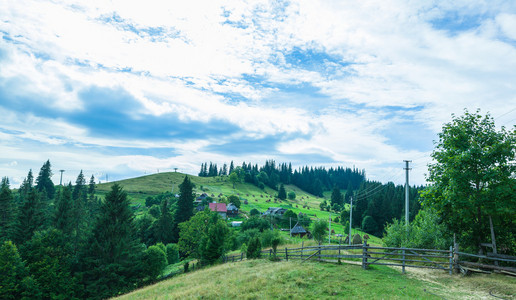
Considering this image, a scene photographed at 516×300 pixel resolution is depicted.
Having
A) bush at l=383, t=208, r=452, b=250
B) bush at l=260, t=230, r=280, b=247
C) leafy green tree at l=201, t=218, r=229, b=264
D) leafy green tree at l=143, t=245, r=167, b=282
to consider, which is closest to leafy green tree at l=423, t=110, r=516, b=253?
bush at l=383, t=208, r=452, b=250

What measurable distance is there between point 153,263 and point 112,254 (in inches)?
241

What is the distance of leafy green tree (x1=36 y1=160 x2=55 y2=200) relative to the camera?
120m

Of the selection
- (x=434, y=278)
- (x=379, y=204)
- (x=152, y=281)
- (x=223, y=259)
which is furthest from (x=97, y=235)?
Answer: (x=379, y=204)

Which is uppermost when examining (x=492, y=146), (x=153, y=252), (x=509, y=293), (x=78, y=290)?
(x=492, y=146)

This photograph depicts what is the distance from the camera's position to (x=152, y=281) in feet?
145

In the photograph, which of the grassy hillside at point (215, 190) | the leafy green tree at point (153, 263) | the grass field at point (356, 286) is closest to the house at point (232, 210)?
the grassy hillside at point (215, 190)

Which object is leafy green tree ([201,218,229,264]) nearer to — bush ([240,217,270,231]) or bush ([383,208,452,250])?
bush ([383,208,452,250])

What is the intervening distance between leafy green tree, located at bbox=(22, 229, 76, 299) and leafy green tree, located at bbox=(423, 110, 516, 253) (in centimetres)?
4471

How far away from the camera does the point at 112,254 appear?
42.7 m

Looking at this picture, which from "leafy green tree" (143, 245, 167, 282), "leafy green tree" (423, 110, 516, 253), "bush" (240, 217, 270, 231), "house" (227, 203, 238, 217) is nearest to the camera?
"leafy green tree" (423, 110, 516, 253)

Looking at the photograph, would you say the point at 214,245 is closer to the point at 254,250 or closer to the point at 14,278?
the point at 254,250

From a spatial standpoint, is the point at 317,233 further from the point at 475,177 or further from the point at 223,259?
the point at 475,177

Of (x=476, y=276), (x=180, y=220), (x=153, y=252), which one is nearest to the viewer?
(x=476, y=276)

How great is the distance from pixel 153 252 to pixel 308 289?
3631 centimetres
